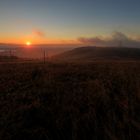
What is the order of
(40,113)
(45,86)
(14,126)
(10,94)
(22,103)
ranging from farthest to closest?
(45,86) → (10,94) → (22,103) → (40,113) → (14,126)

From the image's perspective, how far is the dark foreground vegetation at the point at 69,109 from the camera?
667 cm

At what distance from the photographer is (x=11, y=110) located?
7.66 metres

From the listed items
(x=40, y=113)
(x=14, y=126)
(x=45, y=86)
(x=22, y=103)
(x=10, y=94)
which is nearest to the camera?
(x=14, y=126)

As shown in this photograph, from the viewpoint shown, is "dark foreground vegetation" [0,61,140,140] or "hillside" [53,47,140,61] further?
"hillside" [53,47,140,61]

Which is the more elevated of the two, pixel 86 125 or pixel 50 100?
pixel 50 100

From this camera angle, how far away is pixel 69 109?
7641mm

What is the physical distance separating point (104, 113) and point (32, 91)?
389 centimetres

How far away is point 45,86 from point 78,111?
9.74ft

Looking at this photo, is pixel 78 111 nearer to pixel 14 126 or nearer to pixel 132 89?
pixel 14 126

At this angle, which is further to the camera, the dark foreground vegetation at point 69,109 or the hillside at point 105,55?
the hillside at point 105,55

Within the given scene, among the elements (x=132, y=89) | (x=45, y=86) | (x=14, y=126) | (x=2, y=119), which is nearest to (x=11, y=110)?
(x=2, y=119)

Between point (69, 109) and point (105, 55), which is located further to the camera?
point (105, 55)

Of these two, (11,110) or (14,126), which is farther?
(11,110)

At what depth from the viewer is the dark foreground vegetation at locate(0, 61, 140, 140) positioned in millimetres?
6668
